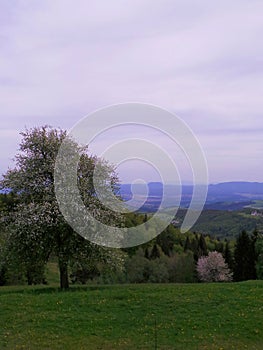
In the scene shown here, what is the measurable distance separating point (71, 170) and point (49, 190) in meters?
1.88

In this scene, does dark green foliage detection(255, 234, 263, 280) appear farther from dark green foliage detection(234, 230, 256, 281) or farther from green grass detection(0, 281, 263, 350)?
green grass detection(0, 281, 263, 350)

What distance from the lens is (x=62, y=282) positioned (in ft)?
88.8

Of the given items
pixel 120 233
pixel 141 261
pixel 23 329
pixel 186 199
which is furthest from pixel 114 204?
pixel 141 261

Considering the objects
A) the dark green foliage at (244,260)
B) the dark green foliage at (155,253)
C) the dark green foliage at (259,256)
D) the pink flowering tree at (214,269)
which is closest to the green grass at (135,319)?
the dark green foliage at (259,256)

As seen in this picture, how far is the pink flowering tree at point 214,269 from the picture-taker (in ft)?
238

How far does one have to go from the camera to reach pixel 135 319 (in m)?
18.0

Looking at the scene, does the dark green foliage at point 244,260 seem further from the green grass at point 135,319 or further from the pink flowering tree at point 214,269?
the green grass at point 135,319

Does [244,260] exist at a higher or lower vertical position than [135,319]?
lower

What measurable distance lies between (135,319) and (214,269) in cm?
5806

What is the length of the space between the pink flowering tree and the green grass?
5173 centimetres

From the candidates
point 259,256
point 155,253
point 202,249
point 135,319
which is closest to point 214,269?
point 259,256

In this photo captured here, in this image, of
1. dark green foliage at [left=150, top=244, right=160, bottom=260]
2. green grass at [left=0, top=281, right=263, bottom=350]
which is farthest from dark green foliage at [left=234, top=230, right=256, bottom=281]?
green grass at [left=0, top=281, right=263, bottom=350]

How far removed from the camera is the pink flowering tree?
72.6 metres

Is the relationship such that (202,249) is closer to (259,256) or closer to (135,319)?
(259,256)
